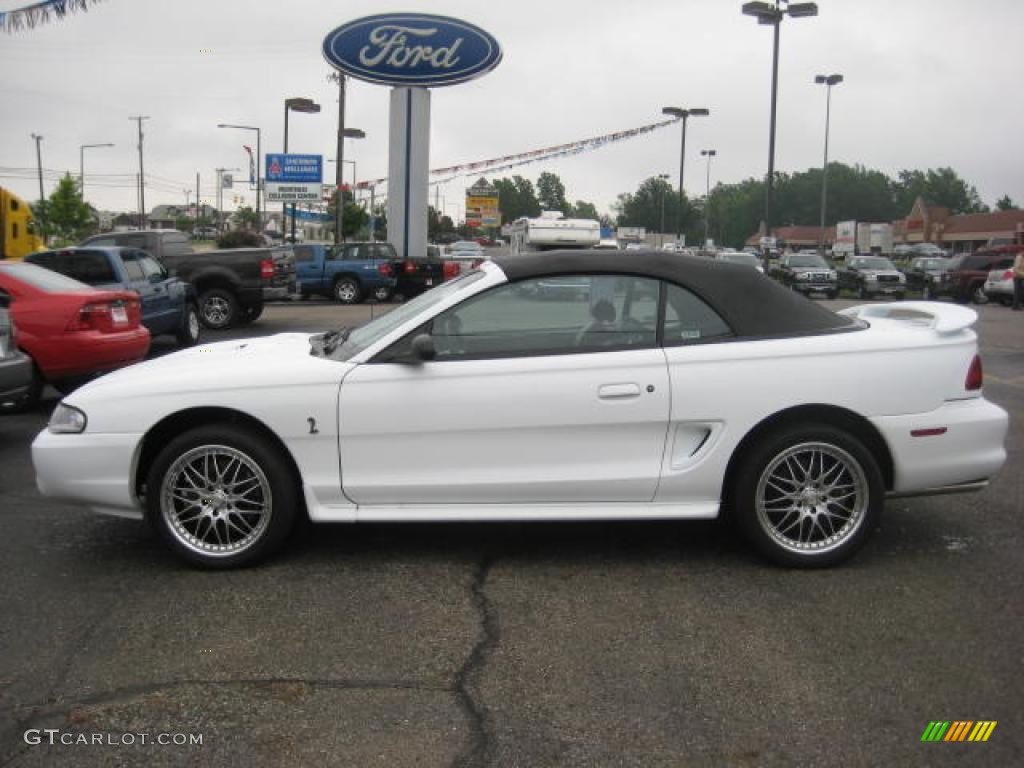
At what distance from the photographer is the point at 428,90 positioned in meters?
23.1

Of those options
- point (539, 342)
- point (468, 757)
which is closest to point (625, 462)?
point (539, 342)

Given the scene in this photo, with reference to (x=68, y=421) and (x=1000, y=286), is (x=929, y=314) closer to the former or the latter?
(x=68, y=421)

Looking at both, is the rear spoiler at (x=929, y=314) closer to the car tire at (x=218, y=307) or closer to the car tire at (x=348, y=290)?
the car tire at (x=218, y=307)

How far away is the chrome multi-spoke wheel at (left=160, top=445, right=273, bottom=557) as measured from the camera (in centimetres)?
449

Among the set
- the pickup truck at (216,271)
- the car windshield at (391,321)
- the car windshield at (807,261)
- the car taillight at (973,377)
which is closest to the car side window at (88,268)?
the pickup truck at (216,271)

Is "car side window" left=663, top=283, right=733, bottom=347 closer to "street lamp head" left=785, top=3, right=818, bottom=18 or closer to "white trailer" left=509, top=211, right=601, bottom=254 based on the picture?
"white trailer" left=509, top=211, right=601, bottom=254

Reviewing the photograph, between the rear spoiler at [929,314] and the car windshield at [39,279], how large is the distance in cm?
709

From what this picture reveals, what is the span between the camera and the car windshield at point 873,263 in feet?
111

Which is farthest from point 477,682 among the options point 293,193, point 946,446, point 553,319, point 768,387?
point 293,193

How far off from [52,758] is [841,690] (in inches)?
100

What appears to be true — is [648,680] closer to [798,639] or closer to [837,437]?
[798,639]

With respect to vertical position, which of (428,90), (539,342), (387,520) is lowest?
(387,520)

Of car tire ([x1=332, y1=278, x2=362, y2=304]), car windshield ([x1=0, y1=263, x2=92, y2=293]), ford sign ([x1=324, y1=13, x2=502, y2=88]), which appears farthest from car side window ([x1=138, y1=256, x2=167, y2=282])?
car tire ([x1=332, y1=278, x2=362, y2=304])

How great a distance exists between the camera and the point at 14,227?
68.3ft
